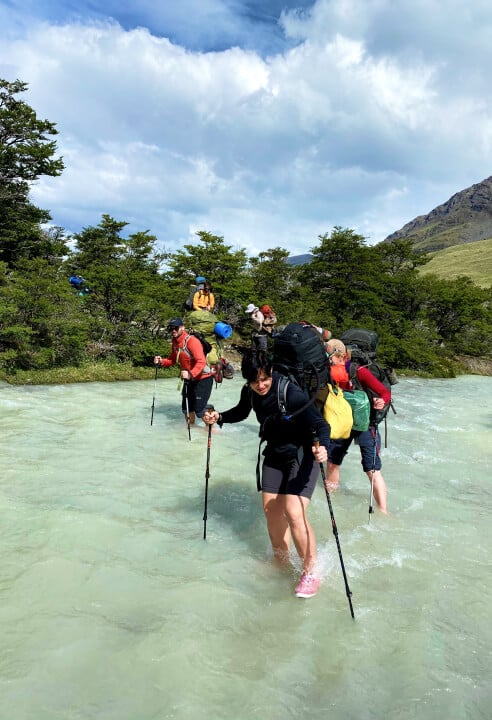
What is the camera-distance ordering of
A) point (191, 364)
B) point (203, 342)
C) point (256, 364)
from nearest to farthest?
point (256, 364) < point (191, 364) < point (203, 342)

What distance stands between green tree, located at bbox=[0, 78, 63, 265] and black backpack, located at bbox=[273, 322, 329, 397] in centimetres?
2367

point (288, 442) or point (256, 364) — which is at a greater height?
point (256, 364)

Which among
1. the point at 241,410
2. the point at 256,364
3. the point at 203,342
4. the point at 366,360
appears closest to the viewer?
the point at 256,364

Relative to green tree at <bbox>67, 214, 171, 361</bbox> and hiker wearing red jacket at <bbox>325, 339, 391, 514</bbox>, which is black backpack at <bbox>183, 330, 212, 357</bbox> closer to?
hiker wearing red jacket at <bbox>325, 339, 391, 514</bbox>

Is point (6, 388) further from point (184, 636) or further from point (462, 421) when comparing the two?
point (462, 421)

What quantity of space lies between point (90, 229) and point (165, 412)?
2957 centimetres

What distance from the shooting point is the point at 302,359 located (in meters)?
4.73

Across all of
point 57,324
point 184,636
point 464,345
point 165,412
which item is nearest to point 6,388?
point 57,324

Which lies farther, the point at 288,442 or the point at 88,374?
the point at 88,374

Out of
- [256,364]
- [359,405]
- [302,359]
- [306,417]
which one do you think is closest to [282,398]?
[306,417]

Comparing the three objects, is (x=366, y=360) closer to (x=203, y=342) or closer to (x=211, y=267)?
(x=203, y=342)

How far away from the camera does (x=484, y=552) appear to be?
5.54 metres

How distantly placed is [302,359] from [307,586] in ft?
7.57

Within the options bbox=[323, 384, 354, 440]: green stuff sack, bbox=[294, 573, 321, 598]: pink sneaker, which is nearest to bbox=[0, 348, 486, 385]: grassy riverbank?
bbox=[323, 384, 354, 440]: green stuff sack
